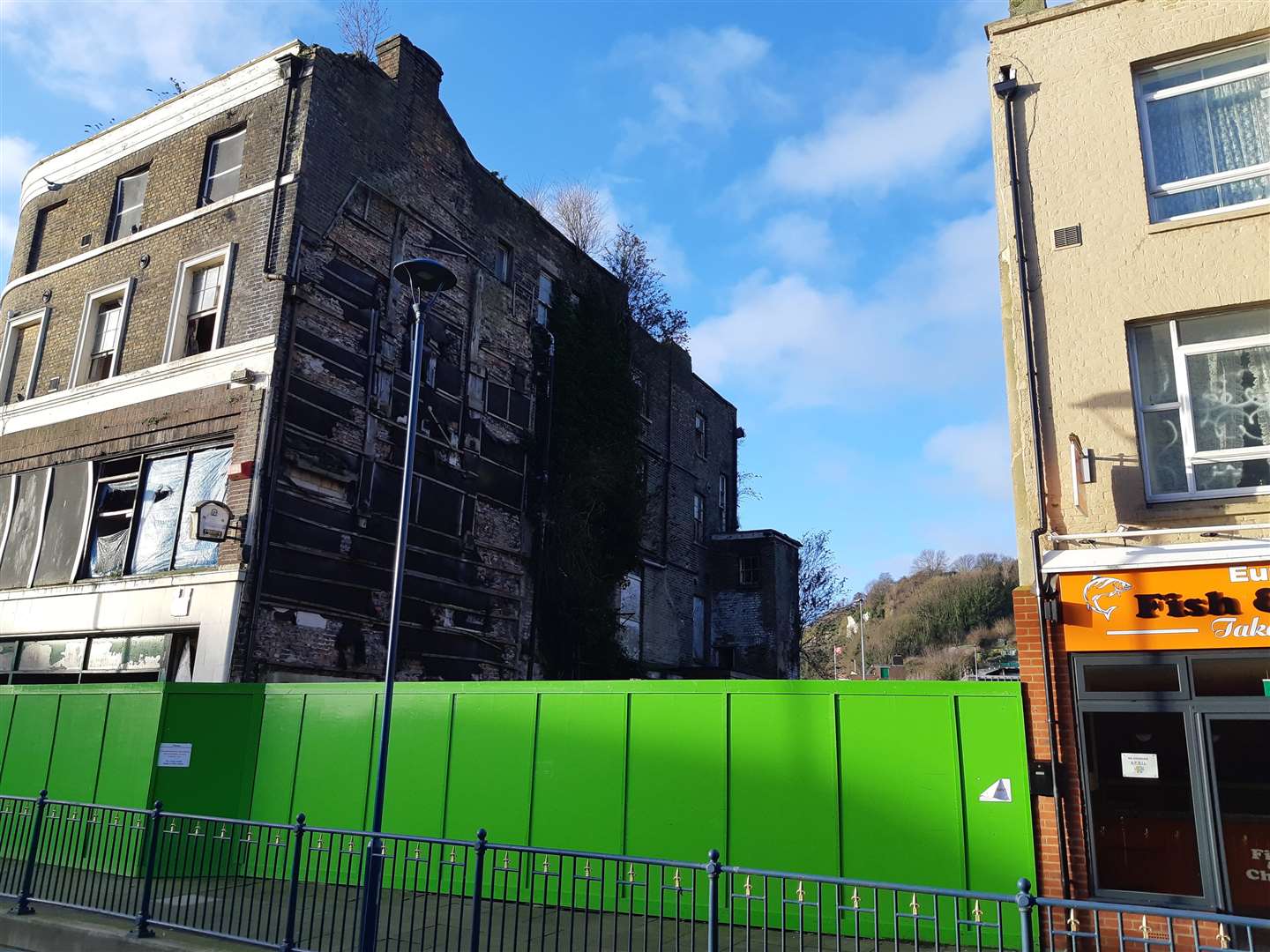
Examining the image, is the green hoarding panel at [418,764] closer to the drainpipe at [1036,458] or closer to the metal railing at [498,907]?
the metal railing at [498,907]

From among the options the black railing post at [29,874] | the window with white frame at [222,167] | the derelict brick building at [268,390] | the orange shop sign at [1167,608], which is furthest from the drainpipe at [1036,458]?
the window with white frame at [222,167]

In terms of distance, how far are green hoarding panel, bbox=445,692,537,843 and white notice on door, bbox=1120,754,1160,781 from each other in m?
6.76

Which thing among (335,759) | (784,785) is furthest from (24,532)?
(784,785)

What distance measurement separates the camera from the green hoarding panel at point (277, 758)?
1329cm

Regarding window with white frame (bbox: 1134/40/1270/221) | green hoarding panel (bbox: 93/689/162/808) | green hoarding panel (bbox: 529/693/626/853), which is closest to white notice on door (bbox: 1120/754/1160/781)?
green hoarding panel (bbox: 529/693/626/853)

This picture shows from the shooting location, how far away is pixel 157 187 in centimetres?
1975

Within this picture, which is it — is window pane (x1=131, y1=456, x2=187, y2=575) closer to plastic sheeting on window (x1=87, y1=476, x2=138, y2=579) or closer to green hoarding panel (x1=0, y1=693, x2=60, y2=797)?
plastic sheeting on window (x1=87, y1=476, x2=138, y2=579)

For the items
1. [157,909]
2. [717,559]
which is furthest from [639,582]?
[157,909]

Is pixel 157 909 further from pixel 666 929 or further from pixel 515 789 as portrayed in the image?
pixel 666 929

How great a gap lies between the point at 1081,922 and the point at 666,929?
419 centimetres

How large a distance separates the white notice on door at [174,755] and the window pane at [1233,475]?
13.3 metres

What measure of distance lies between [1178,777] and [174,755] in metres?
12.5

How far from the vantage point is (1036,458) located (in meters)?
10.1

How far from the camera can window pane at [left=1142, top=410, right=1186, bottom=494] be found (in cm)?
983
